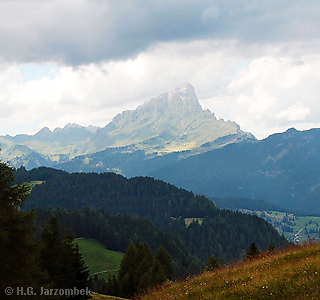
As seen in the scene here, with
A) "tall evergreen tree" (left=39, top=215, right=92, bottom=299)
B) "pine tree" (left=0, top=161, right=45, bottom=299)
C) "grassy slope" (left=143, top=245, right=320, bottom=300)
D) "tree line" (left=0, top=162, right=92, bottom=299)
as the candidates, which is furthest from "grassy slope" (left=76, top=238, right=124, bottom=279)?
"grassy slope" (left=143, top=245, right=320, bottom=300)

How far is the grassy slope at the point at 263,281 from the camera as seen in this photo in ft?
65.0

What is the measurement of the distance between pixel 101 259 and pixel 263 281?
164681 millimetres

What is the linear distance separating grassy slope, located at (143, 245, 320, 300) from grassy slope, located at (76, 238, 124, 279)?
135834mm

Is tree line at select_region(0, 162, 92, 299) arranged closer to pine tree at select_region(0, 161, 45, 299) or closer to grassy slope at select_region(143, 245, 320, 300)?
pine tree at select_region(0, 161, 45, 299)

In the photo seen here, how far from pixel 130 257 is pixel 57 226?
52820 millimetres

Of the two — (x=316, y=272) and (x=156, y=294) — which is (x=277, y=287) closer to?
(x=316, y=272)

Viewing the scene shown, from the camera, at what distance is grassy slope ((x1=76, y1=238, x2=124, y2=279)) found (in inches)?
6322

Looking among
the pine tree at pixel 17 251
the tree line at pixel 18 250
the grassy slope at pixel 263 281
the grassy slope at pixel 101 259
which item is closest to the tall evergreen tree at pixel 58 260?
the tree line at pixel 18 250

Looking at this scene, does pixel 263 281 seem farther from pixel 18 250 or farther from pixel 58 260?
pixel 58 260

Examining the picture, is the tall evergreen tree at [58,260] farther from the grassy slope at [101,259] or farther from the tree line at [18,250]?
the grassy slope at [101,259]

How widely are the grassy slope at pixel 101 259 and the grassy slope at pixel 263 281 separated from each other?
135834 mm

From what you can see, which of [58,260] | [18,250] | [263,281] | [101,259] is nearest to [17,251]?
[18,250]

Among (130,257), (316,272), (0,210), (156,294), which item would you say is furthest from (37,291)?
(130,257)

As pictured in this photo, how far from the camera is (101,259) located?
175875 millimetres
